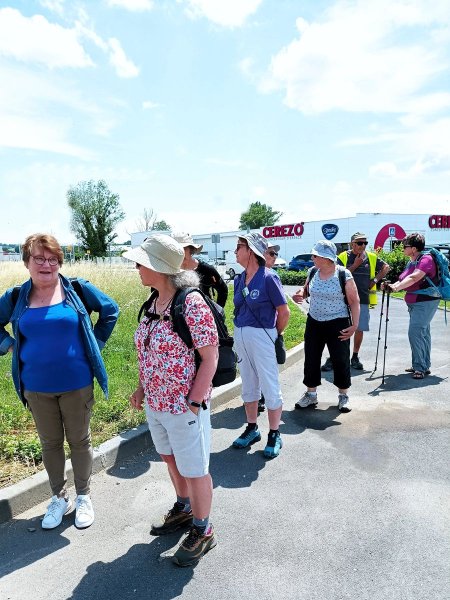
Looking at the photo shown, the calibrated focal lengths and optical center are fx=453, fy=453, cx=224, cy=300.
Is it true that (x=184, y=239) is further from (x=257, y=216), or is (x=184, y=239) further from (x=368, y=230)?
(x=257, y=216)

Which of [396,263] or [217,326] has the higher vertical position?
[217,326]

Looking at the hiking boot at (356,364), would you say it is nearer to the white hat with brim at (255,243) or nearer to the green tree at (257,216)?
the white hat with brim at (255,243)

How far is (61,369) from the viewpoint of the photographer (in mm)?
2939

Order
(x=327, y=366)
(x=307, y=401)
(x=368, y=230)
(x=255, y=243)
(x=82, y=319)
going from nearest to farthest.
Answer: (x=82, y=319), (x=255, y=243), (x=307, y=401), (x=327, y=366), (x=368, y=230)

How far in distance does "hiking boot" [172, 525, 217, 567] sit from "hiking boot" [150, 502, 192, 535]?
0.23 metres

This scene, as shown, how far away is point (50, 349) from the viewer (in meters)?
2.91

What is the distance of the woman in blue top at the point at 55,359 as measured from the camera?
2.92 m

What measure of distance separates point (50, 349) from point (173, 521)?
1386mm

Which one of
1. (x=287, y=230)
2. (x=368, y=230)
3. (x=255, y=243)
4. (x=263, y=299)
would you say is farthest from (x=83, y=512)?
(x=287, y=230)

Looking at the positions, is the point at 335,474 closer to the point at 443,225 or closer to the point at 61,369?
the point at 61,369

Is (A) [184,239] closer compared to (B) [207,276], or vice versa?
(A) [184,239]

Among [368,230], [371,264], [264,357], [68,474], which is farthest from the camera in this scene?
[368,230]

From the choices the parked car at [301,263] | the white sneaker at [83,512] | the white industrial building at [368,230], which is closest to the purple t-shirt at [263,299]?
the white sneaker at [83,512]

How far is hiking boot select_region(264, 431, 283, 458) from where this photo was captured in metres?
4.00
